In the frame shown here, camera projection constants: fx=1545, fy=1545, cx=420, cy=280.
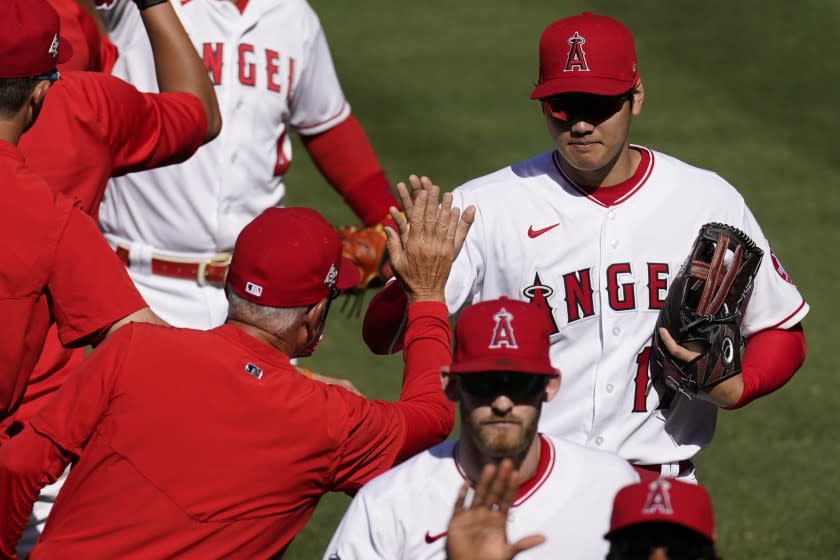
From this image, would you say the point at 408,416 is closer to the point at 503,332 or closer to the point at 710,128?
the point at 503,332

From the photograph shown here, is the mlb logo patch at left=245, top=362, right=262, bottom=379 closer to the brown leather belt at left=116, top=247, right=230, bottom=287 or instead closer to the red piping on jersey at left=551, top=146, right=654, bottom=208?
the red piping on jersey at left=551, top=146, right=654, bottom=208

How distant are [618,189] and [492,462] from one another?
1.40 metres

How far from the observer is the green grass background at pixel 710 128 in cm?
842

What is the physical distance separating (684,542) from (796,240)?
29.0ft

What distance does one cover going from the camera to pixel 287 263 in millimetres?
4180

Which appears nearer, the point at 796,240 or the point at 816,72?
the point at 796,240

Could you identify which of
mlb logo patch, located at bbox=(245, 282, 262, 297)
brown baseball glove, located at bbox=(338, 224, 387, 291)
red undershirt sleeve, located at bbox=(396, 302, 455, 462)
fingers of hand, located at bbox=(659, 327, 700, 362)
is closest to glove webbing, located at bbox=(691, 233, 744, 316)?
fingers of hand, located at bbox=(659, 327, 700, 362)

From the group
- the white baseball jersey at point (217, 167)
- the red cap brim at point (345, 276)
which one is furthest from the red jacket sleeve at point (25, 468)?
the white baseball jersey at point (217, 167)

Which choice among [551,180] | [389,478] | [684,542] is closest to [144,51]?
[551,180]

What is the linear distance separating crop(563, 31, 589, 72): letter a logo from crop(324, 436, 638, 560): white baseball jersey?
138cm

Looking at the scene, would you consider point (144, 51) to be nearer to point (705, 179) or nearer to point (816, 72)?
point (705, 179)

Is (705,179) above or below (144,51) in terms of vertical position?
above

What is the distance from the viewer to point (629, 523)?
11.4ft

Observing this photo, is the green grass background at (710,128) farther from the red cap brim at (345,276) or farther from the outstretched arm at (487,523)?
the outstretched arm at (487,523)
